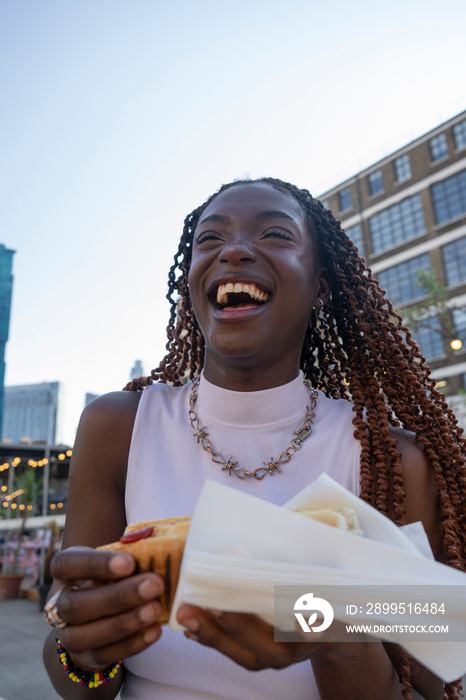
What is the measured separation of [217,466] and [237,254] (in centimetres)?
60

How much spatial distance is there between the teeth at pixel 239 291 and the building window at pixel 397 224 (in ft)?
88.5

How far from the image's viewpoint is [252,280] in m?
1.47

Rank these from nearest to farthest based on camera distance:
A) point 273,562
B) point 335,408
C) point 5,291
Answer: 1. point 273,562
2. point 335,408
3. point 5,291

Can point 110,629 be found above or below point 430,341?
below

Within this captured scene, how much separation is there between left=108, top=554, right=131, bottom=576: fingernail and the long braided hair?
0.77m

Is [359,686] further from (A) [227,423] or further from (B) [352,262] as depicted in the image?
(B) [352,262]

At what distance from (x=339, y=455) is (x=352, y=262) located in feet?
2.61

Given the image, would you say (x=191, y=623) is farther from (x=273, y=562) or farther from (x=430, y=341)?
(x=430, y=341)

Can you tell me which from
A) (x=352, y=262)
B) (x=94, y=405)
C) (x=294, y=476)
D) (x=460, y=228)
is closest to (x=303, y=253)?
(x=352, y=262)

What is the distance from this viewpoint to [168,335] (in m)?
2.21

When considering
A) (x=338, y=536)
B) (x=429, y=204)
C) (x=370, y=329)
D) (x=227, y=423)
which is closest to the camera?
(x=338, y=536)

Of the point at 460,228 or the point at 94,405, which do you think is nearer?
the point at 94,405

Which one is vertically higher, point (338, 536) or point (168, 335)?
point (168, 335)

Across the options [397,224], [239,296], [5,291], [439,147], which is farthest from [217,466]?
[439,147]
